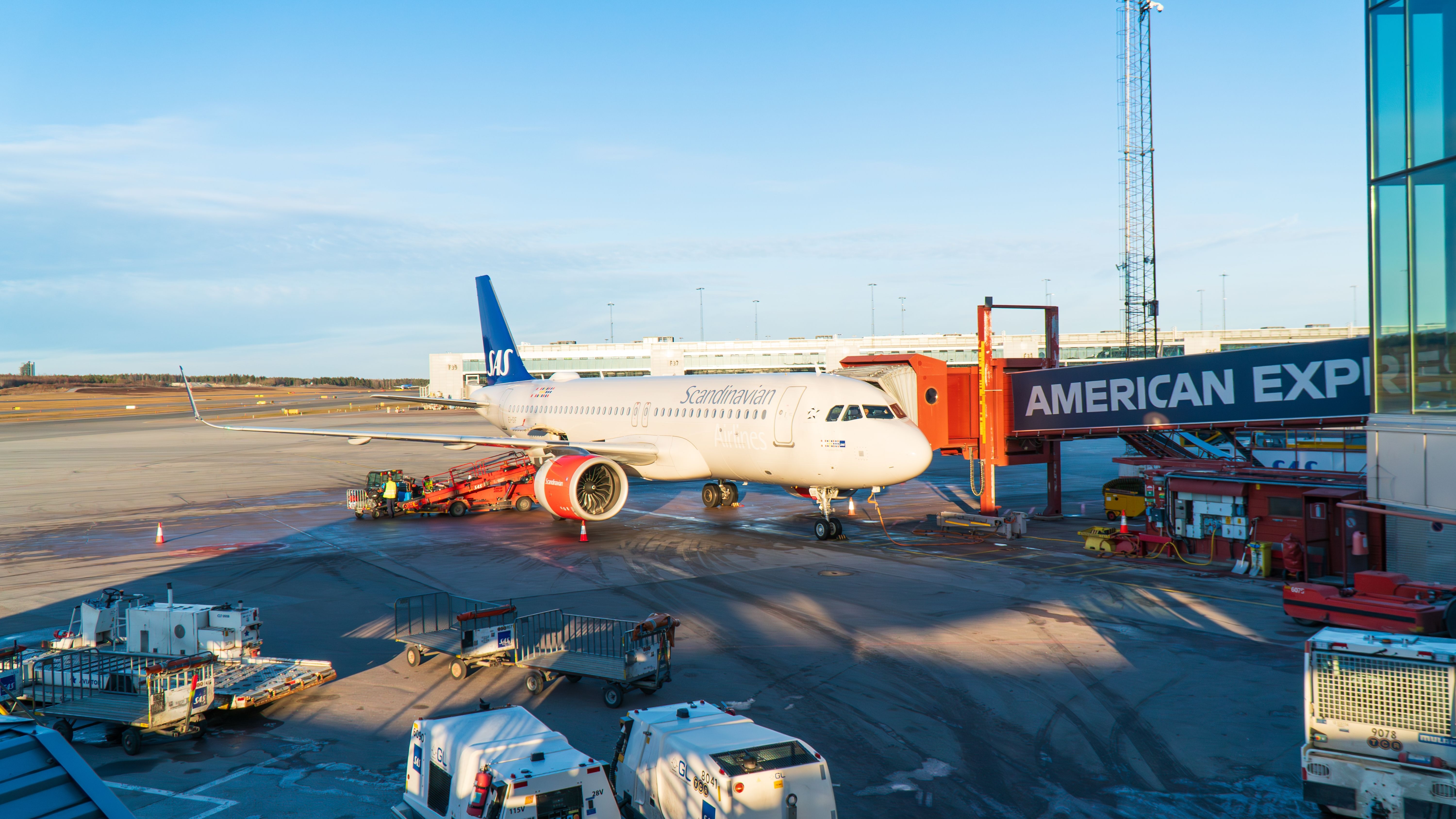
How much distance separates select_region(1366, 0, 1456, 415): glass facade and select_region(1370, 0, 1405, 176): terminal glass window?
0.06 ft

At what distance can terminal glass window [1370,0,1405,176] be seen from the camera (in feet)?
52.0

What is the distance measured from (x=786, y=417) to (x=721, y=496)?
8277 mm

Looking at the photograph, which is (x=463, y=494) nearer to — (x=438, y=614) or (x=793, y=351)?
(x=438, y=614)

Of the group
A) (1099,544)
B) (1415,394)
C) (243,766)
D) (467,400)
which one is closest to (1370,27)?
(1415,394)

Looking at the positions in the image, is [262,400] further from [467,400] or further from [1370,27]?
[1370,27]

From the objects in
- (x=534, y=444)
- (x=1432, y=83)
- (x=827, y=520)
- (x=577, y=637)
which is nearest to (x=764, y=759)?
(x=577, y=637)

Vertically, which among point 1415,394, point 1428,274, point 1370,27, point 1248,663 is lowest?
point 1248,663

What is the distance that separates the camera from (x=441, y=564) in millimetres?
22969

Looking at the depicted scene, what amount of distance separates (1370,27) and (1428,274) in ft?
16.2

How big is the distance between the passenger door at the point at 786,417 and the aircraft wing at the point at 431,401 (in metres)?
13.7

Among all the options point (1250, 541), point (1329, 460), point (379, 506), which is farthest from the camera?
point (1329, 460)

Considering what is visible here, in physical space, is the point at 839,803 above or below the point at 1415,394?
below

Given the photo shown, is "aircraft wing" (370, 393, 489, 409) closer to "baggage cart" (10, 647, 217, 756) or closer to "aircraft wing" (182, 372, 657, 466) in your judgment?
"aircraft wing" (182, 372, 657, 466)

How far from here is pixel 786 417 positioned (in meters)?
25.8
